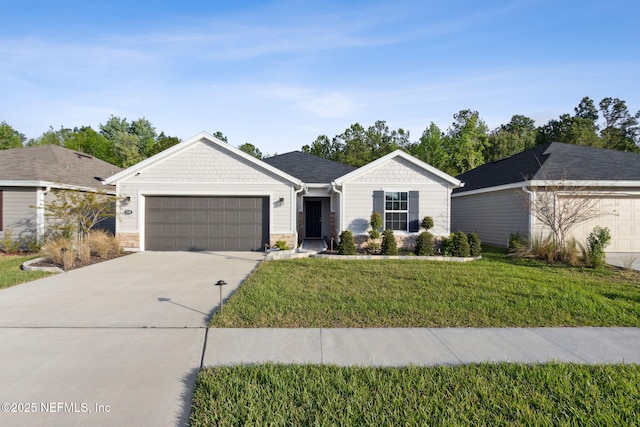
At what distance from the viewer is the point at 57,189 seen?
12.9m

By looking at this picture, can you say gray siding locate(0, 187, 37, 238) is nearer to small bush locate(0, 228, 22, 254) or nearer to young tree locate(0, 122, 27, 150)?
small bush locate(0, 228, 22, 254)

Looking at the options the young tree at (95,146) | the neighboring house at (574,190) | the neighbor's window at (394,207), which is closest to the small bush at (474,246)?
the neighboring house at (574,190)

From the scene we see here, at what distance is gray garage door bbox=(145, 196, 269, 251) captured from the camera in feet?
41.9

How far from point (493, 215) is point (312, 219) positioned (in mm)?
8674

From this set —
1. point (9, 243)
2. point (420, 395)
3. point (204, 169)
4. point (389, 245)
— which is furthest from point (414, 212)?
point (9, 243)

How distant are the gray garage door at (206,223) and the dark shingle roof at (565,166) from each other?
10.3 metres

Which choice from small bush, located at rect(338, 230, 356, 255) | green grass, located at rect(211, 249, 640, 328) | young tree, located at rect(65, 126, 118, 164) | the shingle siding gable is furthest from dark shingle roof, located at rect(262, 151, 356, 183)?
young tree, located at rect(65, 126, 118, 164)

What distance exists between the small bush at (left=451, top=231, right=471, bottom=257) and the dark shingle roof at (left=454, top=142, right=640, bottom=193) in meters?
3.79

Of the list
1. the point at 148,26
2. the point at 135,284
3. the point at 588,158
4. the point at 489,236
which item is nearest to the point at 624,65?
the point at 588,158

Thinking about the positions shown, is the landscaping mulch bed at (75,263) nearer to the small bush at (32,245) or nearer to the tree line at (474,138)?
the small bush at (32,245)

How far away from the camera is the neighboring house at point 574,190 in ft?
39.4

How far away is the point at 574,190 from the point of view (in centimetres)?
1201

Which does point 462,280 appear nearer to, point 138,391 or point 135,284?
point 138,391

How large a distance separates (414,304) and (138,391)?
4.22 m
